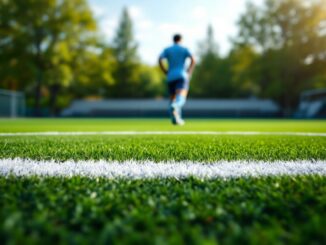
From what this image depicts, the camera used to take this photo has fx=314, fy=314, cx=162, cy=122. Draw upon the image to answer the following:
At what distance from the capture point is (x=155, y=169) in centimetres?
219

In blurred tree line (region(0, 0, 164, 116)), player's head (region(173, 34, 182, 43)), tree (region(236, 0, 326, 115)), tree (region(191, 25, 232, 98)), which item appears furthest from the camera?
tree (region(191, 25, 232, 98))

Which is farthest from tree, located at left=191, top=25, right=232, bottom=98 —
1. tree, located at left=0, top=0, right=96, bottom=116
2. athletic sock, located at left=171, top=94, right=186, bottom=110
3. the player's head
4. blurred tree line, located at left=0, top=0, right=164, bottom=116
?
athletic sock, located at left=171, top=94, right=186, bottom=110

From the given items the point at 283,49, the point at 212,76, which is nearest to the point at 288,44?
the point at 283,49

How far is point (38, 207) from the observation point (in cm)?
132

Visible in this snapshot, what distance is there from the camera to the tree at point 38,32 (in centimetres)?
3159

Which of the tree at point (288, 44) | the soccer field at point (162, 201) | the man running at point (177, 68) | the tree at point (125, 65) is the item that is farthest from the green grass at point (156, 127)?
the tree at point (125, 65)

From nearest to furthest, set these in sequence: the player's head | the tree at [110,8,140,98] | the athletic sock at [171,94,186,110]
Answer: the athletic sock at [171,94,186,110] → the player's head → the tree at [110,8,140,98]

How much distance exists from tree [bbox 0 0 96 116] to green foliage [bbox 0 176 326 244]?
31054 millimetres

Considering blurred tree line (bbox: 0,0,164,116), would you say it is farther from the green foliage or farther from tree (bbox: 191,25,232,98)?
the green foliage

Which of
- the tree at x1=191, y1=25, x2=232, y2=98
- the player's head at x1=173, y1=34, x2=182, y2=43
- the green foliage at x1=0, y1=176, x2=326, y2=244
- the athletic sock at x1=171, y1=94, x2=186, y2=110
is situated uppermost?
the tree at x1=191, y1=25, x2=232, y2=98

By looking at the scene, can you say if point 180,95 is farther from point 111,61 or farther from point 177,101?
point 111,61

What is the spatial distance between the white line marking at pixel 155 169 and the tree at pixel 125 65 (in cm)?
4341

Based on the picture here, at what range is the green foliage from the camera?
103 centimetres

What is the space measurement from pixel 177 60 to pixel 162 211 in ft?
23.6
